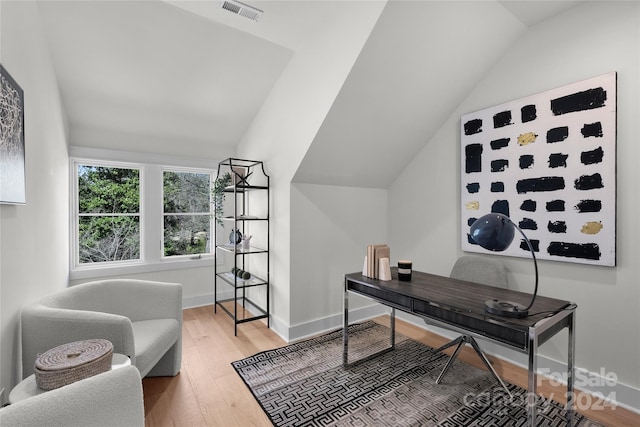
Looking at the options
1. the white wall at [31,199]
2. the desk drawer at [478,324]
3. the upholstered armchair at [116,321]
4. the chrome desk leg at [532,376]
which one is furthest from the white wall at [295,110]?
the chrome desk leg at [532,376]

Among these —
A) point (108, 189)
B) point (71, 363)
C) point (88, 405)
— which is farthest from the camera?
point (108, 189)

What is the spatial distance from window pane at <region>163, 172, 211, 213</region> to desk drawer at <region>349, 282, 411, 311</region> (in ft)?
8.53

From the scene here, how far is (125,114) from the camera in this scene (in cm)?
329

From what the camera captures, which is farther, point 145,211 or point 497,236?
point 145,211

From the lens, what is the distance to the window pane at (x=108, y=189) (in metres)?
3.38

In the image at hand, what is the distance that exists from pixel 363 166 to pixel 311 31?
135cm

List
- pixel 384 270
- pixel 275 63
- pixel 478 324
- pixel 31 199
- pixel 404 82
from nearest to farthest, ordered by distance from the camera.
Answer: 1. pixel 478 324
2. pixel 31 199
3. pixel 384 270
4. pixel 404 82
5. pixel 275 63

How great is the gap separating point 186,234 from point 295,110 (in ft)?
7.35

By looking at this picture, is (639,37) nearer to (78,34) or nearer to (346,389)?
(346,389)

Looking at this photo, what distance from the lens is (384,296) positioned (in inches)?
84.7

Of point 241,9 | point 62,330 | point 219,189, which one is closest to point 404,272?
point 62,330

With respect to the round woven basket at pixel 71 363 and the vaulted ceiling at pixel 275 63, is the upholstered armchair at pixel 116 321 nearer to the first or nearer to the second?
the round woven basket at pixel 71 363

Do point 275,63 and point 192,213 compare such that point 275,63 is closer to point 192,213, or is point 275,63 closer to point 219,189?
point 219,189

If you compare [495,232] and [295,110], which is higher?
[295,110]
